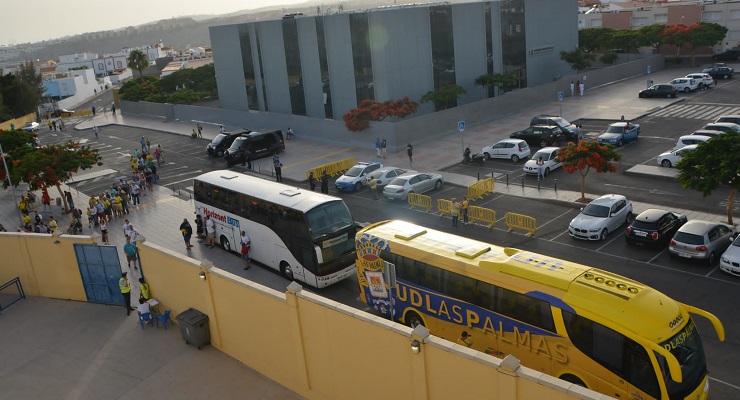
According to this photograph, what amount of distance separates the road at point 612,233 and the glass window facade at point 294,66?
9644mm

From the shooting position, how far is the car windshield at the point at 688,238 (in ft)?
71.6

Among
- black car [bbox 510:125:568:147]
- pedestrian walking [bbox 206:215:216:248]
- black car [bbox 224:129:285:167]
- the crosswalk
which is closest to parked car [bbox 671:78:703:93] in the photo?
the crosswalk

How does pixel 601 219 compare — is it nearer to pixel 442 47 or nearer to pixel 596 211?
pixel 596 211

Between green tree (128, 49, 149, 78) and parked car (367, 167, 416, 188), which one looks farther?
green tree (128, 49, 149, 78)

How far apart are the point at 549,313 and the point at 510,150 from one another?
26459 millimetres

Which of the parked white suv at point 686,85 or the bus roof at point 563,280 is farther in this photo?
the parked white suv at point 686,85

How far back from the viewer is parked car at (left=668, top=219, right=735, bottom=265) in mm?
21672

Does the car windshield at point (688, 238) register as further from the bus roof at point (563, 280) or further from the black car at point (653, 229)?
the bus roof at point (563, 280)

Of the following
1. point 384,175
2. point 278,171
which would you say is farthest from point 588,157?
point 278,171

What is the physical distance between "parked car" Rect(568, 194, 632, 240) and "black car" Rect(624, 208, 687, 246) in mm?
1104

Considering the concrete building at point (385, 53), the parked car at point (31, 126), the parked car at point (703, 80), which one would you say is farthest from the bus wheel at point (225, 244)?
the parked car at point (31, 126)

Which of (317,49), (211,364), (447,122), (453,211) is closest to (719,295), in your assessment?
(453,211)

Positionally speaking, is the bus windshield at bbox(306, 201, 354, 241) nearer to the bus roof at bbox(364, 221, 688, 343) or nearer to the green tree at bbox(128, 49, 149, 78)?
the bus roof at bbox(364, 221, 688, 343)

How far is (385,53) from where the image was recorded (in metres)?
48.6
